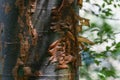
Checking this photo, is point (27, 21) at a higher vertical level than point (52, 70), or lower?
higher

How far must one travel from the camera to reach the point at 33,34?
0.84 metres

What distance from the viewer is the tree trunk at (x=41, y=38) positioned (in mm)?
839

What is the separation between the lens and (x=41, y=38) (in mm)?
840

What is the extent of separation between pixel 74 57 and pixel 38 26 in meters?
0.13

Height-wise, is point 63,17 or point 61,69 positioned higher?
point 63,17

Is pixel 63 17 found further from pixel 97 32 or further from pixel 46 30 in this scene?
pixel 97 32

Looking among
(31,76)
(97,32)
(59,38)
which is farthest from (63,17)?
(97,32)

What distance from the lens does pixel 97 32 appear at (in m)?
2.19

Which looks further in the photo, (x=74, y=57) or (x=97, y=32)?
(x=97, y=32)

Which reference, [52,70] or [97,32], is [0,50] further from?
[97,32]

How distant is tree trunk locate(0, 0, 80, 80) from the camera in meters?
0.84

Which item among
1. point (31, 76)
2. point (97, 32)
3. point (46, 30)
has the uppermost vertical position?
point (46, 30)

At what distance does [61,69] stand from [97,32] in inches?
53.9

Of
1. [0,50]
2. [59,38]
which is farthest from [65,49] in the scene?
[0,50]
